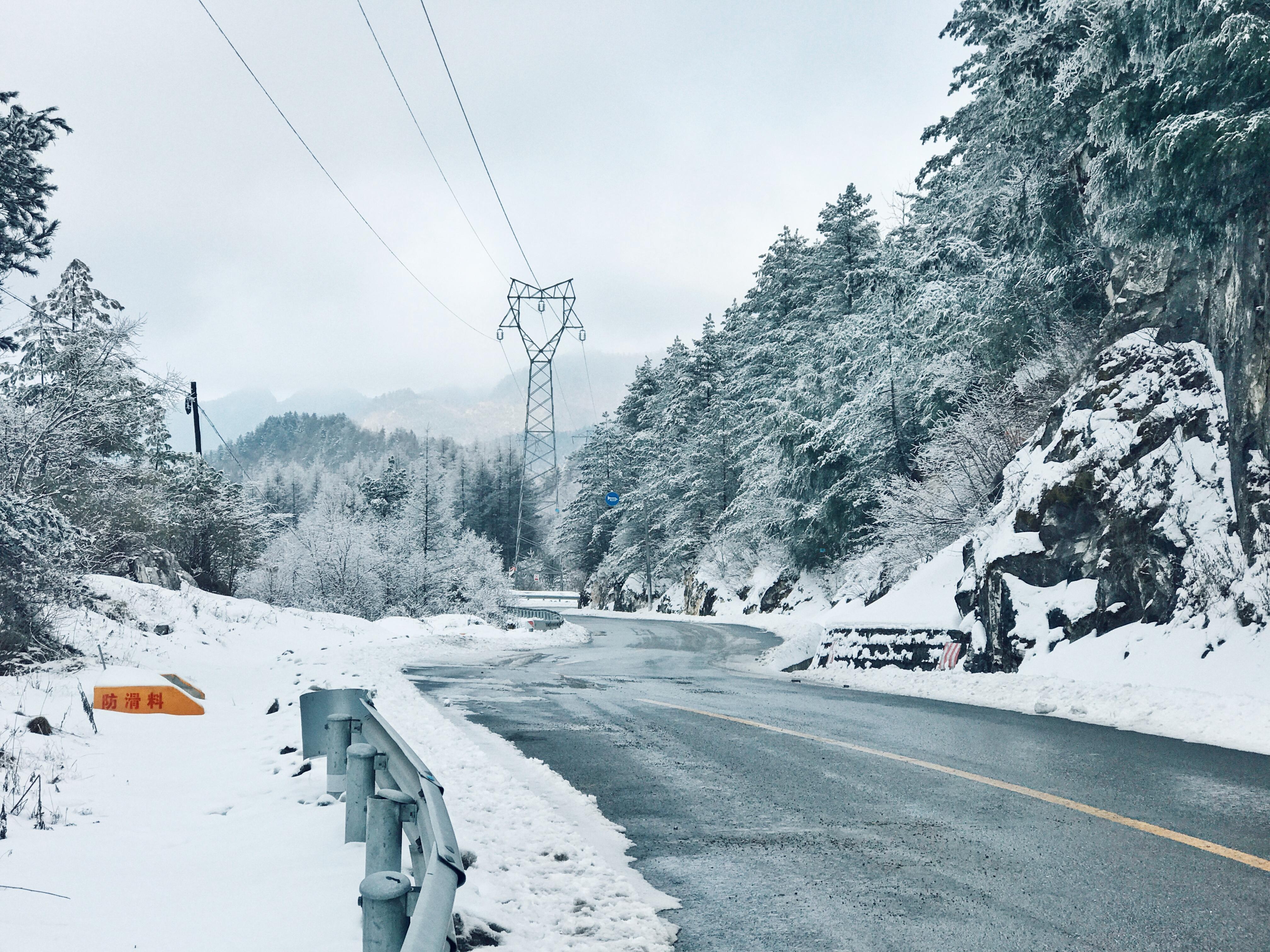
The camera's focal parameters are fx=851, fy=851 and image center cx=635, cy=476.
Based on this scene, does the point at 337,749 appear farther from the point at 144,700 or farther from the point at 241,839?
the point at 144,700

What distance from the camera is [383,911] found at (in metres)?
2.11

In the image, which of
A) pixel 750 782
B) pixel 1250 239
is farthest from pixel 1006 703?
pixel 1250 239

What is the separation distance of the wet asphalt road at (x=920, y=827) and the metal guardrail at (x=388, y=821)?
137 cm

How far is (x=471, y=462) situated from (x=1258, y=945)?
150 metres

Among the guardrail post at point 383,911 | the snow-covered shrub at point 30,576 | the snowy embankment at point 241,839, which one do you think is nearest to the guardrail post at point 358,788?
the snowy embankment at point 241,839

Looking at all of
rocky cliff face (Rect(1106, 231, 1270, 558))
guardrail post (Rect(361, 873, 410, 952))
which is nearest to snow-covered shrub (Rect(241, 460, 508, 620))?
rocky cliff face (Rect(1106, 231, 1270, 558))

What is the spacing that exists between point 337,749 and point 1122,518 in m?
11.9

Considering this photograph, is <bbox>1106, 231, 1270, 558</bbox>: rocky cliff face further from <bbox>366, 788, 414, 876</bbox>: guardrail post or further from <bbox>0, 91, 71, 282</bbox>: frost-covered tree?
<bbox>0, 91, 71, 282</bbox>: frost-covered tree

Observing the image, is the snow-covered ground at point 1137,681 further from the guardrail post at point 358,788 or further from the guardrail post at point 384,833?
the guardrail post at point 384,833

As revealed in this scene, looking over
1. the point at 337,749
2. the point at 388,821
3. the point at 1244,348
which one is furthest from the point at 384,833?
the point at 1244,348

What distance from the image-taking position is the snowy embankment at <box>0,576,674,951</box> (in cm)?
373

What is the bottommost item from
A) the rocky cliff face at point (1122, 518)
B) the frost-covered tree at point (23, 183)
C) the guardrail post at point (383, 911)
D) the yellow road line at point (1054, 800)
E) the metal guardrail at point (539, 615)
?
the metal guardrail at point (539, 615)

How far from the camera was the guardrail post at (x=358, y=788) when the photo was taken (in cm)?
430

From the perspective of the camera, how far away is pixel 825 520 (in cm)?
3453
